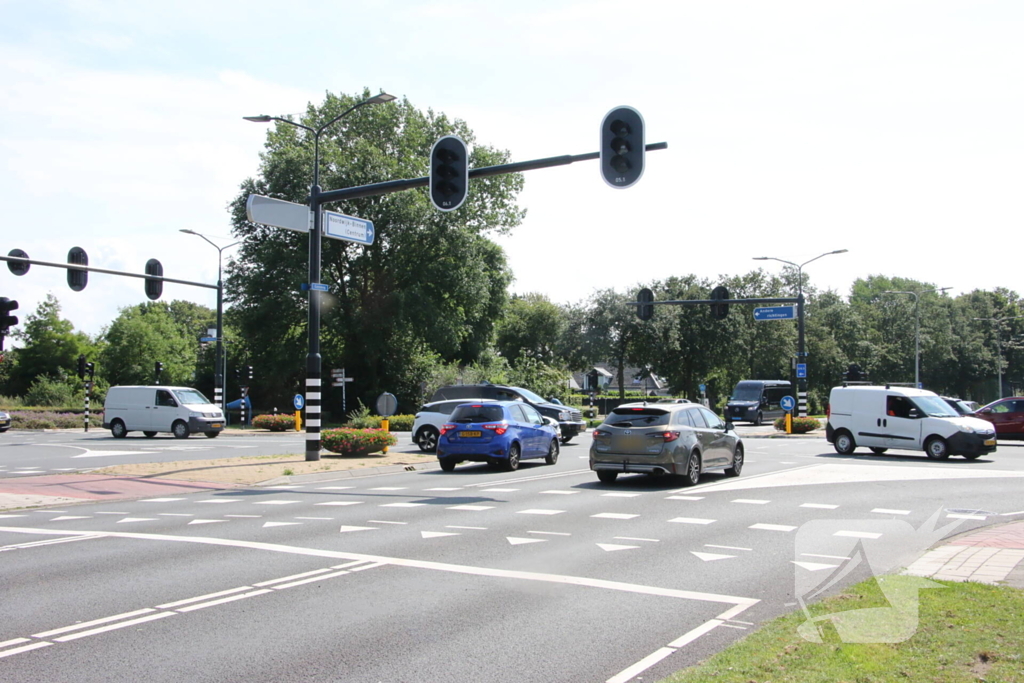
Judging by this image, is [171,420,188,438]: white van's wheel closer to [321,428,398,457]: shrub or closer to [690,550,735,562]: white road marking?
[321,428,398,457]: shrub

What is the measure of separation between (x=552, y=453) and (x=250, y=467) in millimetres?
6909

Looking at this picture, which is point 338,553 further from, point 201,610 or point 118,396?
point 118,396

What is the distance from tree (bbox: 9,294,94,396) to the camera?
7506 centimetres

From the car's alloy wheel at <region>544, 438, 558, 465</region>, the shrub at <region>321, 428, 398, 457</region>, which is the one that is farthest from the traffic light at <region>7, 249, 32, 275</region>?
the car's alloy wheel at <region>544, 438, 558, 465</region>

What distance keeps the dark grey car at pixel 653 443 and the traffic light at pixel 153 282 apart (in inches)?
786

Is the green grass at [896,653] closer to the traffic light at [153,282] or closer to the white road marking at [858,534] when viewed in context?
the white road marking at [858,534]

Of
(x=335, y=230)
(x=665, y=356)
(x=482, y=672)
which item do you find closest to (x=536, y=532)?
(x=482, y=672)

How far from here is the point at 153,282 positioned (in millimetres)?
30969

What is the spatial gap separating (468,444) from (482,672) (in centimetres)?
1408

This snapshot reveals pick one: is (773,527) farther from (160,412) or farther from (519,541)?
(160,412)

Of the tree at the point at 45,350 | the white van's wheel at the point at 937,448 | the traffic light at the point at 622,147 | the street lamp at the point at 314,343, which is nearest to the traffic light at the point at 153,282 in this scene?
the street lamp at the point at 314,343

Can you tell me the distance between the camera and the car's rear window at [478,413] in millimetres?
19516

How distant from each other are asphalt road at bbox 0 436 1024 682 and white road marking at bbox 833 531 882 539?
0.08 feet

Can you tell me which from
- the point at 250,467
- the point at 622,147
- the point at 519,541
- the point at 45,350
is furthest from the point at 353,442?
the point at 45,350
